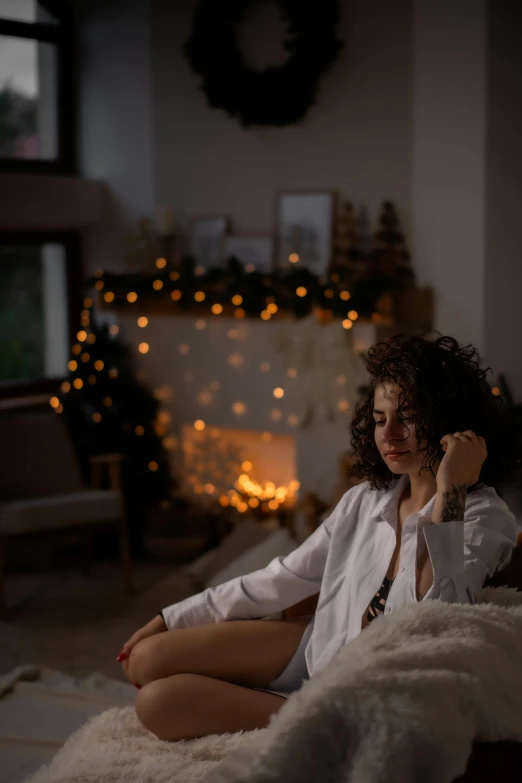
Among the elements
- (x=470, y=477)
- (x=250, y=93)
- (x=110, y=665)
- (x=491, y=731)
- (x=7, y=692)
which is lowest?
(x=110, y=665)

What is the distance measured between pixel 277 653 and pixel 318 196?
2.96 metres

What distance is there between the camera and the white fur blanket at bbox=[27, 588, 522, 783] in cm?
118

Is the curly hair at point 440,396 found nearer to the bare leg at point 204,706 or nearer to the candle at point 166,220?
the bare leg at point 204,706

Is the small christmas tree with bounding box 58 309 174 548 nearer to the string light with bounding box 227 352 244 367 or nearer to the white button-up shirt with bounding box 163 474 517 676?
the string light with bounding box 227 352 244 367

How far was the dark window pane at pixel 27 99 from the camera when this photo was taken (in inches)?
192

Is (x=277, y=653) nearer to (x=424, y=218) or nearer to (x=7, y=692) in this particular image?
(x=7, y=692)

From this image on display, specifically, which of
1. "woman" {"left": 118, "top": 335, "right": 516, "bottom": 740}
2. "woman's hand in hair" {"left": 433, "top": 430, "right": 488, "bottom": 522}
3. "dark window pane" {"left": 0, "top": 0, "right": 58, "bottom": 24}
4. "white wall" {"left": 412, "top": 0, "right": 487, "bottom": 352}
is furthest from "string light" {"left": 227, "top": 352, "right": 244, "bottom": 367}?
"woman's hand in hair" {"left": 433, "top": 430, "right": 488, "bottom": 522}

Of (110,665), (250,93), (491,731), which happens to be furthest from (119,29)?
(491,731)

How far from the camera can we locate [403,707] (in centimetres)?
121

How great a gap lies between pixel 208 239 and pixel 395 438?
128 inches

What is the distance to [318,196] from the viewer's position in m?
4.50

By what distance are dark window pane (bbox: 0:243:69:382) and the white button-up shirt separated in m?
3.24

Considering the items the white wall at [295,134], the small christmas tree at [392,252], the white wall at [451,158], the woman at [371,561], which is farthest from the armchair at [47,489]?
the woman at [371,561]

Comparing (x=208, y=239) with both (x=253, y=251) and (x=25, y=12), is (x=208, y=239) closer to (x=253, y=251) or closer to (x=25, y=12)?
(x=253, y=251)
